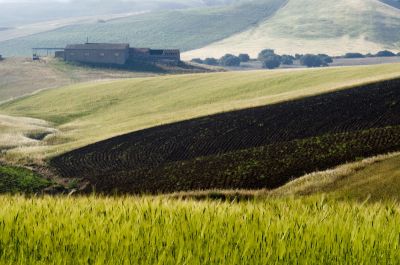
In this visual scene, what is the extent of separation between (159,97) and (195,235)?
111409 mm

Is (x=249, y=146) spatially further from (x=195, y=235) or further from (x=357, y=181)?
(x=195, y=235)

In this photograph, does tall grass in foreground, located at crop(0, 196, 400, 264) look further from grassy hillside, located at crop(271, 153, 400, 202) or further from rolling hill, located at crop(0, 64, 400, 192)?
rolling hill, located at crop(0, 64, 400, 192)

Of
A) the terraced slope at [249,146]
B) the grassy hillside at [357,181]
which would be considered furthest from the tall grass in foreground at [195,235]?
the terraced slope at [249,146]

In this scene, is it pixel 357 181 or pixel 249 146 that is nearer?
pixel 357 181

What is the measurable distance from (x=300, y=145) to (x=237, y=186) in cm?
805

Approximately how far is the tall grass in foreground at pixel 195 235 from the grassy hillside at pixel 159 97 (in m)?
68.8

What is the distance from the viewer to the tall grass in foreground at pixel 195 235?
21.1 ft

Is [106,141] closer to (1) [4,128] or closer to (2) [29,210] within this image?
(1) [4,128]

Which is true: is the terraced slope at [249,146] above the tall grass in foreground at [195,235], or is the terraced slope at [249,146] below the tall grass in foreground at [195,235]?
below

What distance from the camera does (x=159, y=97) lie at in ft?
387

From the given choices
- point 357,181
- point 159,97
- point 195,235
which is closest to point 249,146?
point 357,181

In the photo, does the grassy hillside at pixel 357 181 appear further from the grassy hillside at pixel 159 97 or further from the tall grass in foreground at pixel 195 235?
the grassy hillside at pixel 159 97

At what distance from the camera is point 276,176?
37.3 m

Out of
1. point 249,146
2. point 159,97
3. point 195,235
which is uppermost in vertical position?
point 195,235
